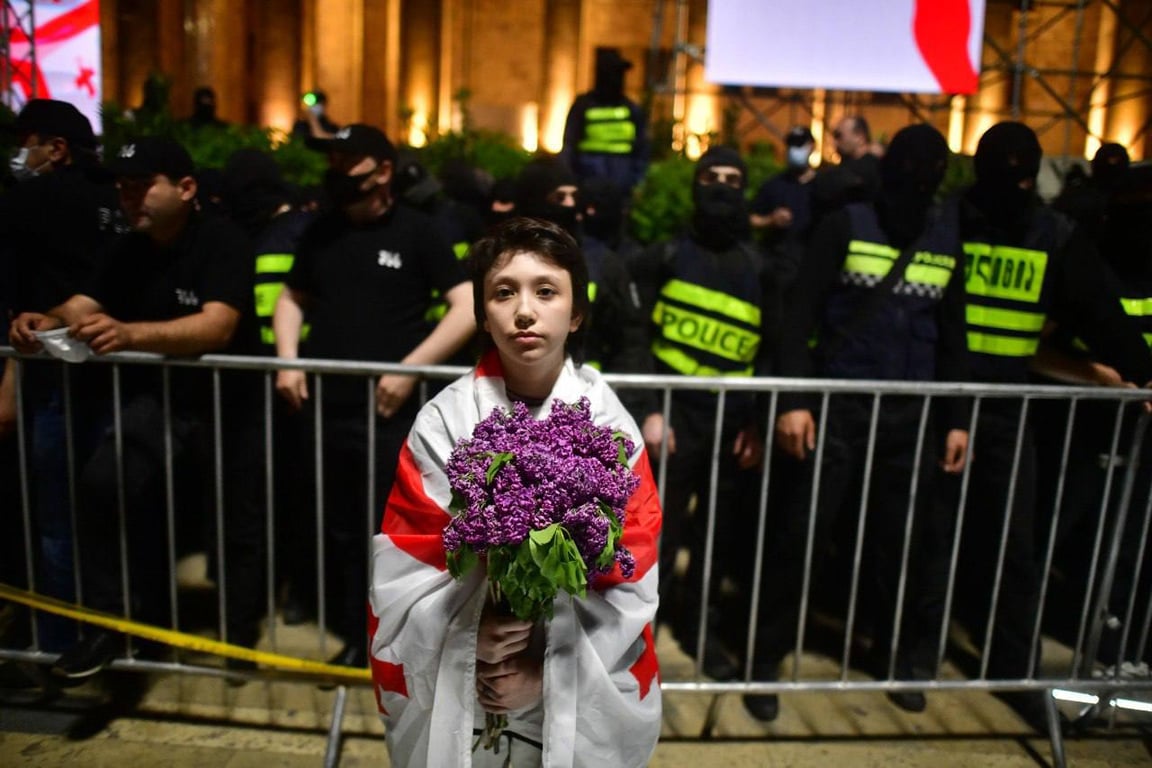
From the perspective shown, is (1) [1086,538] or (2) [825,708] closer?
(2) [825,708]

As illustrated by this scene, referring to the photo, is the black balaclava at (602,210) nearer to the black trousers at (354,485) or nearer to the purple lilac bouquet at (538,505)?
the black trousers at (354,485)

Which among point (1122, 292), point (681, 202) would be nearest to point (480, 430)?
point (1122, 292)

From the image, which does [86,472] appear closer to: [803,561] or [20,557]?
[20,557]

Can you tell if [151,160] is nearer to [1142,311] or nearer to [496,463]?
[496,463]

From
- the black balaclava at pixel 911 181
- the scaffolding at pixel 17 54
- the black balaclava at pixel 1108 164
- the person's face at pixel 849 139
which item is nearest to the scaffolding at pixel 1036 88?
the person's face at pixel 849 139

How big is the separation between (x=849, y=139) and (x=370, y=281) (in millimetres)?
4407

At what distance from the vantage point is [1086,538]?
14.3 feet

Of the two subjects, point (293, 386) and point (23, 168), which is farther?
point (23, 168)

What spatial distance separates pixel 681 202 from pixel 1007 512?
9.31 ft

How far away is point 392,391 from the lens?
3418 millimetres

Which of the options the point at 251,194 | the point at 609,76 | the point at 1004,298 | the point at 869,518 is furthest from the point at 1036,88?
the point at 251,194

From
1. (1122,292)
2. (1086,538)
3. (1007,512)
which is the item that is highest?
(1122,292)

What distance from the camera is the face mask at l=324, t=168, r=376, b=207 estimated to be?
3.60 m

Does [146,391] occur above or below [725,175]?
below
